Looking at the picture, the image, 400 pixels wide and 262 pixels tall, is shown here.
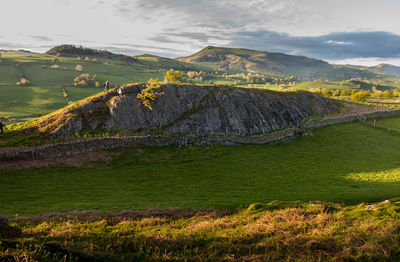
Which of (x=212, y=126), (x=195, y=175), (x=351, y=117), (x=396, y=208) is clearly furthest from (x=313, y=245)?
(x=351, y=117)

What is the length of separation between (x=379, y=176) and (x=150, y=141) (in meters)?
38.6

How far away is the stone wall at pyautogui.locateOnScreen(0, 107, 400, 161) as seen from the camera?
116ft

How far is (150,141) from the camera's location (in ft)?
145

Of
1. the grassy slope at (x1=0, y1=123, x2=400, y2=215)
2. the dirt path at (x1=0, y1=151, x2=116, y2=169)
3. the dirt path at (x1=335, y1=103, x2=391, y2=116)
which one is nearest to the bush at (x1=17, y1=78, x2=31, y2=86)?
the dirt path at (x1=0, y1=151, x2=116, y2=169)

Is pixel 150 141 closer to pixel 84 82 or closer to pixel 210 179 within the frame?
pixel 210 179

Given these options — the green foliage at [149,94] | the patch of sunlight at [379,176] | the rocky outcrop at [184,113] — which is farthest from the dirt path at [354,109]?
the green foliage at [149,94]

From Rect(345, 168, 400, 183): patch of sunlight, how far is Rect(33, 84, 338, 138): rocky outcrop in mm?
24223

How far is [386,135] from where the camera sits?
60344 mm

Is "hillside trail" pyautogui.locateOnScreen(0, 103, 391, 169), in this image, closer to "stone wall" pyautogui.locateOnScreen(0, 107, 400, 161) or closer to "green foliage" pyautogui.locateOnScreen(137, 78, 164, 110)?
"stone wall" pyautogui.locateOnScreen(0, 107, 400, 161)

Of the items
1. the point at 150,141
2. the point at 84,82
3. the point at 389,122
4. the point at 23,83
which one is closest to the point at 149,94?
the point at 150,141

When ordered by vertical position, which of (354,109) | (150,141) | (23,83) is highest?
(23,83)

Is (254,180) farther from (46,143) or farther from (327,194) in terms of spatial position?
(46,143)

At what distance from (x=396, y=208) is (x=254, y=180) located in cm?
1709

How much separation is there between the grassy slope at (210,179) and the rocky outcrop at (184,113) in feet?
29.0
